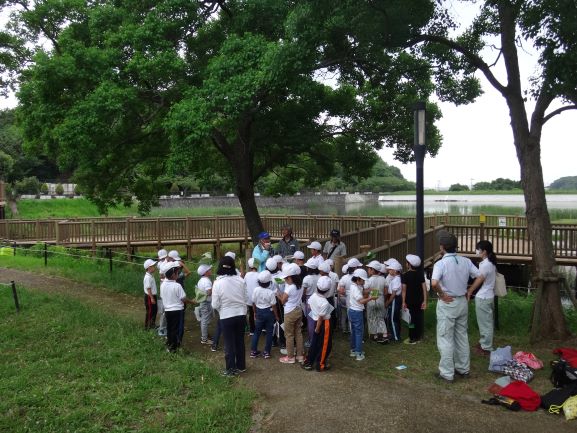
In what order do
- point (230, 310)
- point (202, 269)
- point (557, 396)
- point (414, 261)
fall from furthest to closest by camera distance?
1. point (202, 269)
2. point (414, 261)
3. point (230, 310)
4. point (557, 396)

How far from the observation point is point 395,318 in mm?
7695

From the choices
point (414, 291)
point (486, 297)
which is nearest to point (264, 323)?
point (414, 291)

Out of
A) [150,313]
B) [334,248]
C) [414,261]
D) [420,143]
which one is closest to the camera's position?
[414,261]

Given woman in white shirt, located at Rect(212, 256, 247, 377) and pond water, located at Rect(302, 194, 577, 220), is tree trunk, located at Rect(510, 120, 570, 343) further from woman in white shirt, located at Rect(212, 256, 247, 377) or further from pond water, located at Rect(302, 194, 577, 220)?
pond water, located at Rect(302, 194, 577, 220)

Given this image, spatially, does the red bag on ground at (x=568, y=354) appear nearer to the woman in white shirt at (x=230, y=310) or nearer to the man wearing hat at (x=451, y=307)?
the man wearing hat at (x=451, y=307)

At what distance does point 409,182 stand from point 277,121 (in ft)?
293

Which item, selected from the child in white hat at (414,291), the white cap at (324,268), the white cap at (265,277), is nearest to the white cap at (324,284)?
the white cap at (324,268)

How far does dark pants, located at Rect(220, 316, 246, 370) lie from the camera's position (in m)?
6.24

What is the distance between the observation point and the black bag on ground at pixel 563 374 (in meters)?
5.38

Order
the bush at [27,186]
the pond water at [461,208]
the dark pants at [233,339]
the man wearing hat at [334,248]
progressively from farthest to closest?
the bush at [27,186], the pond water at [461,208], the man wearing hat at [334,248], the dark pants at [233,339]

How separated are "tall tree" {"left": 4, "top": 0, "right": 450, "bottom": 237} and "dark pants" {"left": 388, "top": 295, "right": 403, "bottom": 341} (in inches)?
162

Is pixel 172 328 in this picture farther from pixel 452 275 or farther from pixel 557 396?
pixel 557 396

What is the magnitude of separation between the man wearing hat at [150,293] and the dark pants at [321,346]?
310cm

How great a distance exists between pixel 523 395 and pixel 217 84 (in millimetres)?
6722
